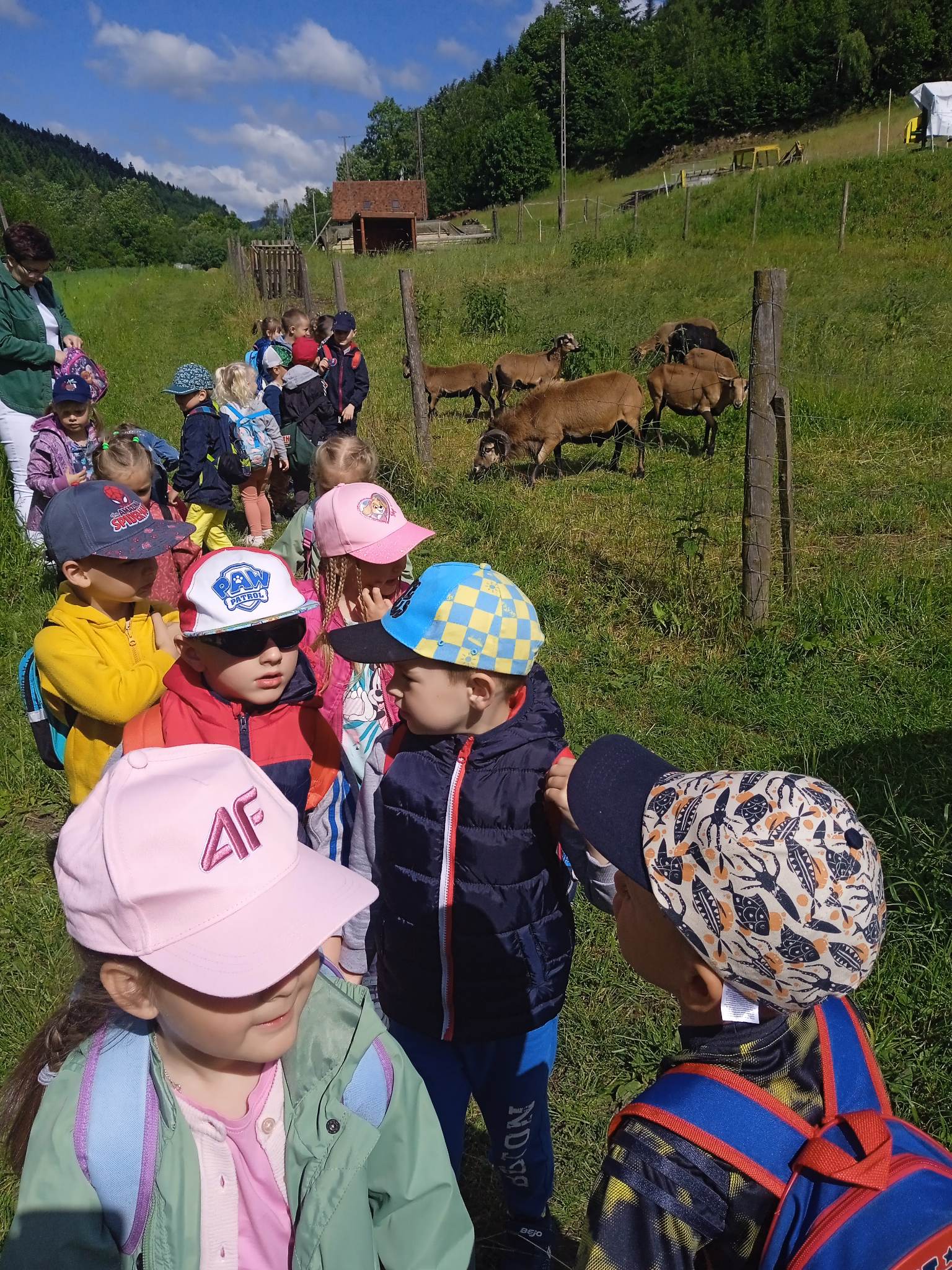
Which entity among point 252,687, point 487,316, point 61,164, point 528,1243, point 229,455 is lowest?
point 528,1243

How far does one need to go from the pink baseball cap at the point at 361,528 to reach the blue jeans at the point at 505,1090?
1.34 metres

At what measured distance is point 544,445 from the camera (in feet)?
30.6

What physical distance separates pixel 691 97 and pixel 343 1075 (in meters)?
69.5

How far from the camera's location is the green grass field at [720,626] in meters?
2.67

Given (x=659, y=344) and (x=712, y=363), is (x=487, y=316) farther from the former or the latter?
(x=712, y=363)

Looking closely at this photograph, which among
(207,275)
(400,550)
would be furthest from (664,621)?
(207,275)

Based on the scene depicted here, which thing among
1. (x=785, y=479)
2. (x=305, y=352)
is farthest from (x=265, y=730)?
(x=305, y=352)

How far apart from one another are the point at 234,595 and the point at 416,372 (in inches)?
269

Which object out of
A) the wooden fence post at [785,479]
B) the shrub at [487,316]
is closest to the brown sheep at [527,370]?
the shrub at [487,316]

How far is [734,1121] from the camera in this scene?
3.27 ft

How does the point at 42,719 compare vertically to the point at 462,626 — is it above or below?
below

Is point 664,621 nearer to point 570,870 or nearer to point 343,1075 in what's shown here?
point 570,870

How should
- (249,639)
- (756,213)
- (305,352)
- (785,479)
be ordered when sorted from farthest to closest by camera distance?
1. (756,213)
2. (305,352)
3. (785,479)
4. (249,639)

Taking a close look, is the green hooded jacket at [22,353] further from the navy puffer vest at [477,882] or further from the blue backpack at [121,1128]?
the blue backpack at [121,1128]
